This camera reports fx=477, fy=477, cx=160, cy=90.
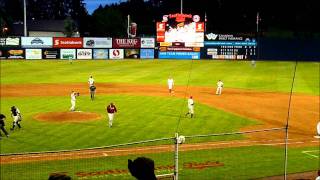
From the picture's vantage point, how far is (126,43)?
244ft

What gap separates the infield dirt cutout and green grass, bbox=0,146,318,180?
3.30ft

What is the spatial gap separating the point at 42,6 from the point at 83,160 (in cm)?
12940

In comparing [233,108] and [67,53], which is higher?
[67,53]

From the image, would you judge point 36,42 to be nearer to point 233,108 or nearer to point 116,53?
point 116,53

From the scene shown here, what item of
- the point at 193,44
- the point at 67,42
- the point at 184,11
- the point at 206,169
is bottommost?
the point at 206,169

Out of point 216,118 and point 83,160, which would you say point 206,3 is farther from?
point 83,160

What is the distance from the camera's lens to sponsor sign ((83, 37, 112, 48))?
7288 centimetres

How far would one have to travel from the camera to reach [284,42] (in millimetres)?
75938

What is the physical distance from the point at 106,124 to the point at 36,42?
150 feet

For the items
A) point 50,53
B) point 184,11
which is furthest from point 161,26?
point 50,53

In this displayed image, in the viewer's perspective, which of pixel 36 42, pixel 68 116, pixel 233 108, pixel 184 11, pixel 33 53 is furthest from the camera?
pixel 184 11

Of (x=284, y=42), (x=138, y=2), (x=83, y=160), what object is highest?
(x=138, y=2)

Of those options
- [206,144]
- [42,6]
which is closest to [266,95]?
[206,144]

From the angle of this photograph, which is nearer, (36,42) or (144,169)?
(144,169)
